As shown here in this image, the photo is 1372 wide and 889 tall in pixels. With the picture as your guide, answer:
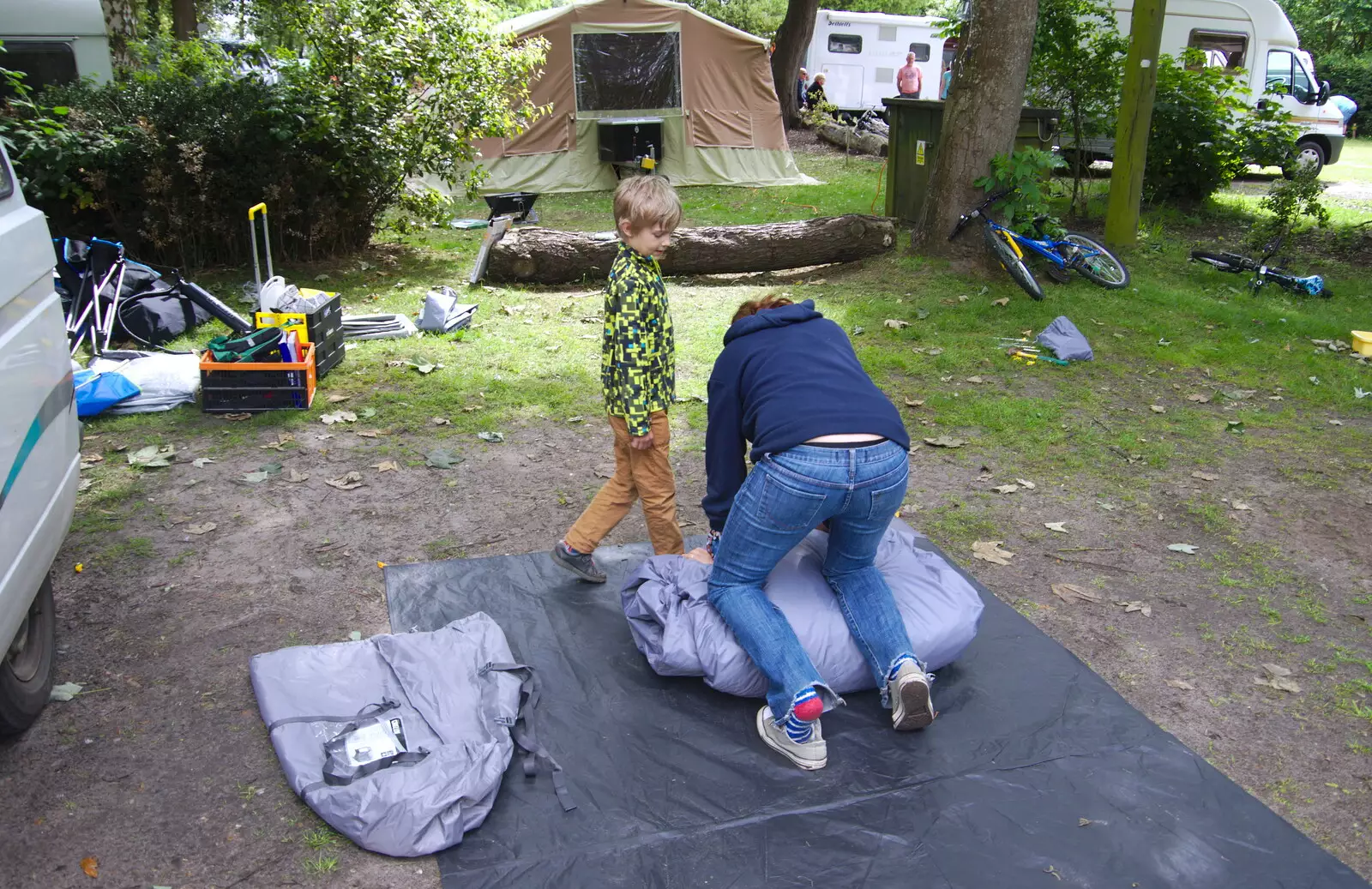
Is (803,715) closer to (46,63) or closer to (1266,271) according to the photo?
(1266,271)

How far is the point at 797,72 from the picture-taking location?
859 inches

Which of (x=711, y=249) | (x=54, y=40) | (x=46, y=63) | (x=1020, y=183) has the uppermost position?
(x=54, y=40)

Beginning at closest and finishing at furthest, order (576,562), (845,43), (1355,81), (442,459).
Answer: (576,562), (442,459), (845,43), (1355,81)

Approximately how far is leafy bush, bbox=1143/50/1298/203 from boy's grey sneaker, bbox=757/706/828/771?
11216 millimetres

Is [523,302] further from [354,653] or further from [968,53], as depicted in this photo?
[354,653]

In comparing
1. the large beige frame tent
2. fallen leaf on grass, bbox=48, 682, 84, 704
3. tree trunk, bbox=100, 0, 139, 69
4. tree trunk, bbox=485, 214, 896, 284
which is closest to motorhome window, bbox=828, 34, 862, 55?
the large beige frame tent

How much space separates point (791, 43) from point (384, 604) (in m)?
19.1

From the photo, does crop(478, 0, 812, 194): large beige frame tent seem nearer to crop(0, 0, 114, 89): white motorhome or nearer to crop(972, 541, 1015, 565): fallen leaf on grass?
crop(0, 0, 114, 89): white motorhome

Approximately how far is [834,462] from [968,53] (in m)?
7.31

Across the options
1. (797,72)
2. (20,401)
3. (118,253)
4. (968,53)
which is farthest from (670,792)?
(797,72)

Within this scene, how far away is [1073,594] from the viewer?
14.3 feet

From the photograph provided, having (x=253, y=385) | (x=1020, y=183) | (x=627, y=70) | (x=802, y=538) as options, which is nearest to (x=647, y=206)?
(x=802, y=538)

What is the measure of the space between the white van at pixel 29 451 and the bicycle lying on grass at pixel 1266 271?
977 centimetres

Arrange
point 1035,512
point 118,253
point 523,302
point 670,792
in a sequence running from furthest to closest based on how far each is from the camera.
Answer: point 523,302 < point 118,253 < point 1035,512 < point 670,792
